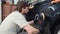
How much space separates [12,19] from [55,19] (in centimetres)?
63

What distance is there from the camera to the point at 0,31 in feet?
9.10

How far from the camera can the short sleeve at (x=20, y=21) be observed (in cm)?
241

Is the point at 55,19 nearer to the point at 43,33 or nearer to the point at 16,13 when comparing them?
the point at 43,33

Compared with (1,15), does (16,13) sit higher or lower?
higher

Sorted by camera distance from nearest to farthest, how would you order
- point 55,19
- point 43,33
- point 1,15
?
1. point 55,19
2. point 43,33
3. point 1,15

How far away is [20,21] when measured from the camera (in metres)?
2.42

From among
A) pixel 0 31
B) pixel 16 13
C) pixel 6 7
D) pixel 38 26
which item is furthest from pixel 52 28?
pixel 6 7

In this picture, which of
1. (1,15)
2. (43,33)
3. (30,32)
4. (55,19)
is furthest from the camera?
(1,15)

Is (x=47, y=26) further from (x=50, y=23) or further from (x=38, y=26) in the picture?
(x=38, y=26)

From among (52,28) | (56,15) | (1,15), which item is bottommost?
(1,15)

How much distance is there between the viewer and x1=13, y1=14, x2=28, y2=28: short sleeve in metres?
2.41

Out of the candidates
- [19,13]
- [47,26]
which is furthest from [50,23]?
[19,13]

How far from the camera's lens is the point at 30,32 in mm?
2229

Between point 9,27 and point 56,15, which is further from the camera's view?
point 9,27
